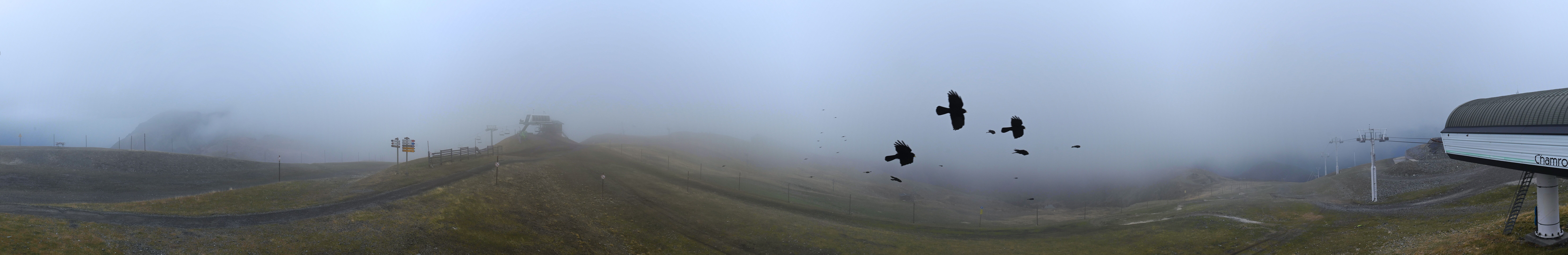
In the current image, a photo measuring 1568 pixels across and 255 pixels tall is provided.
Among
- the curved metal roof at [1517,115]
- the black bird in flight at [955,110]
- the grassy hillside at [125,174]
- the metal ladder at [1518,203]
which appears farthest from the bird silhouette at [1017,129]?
the grassy hillside at [125,174]

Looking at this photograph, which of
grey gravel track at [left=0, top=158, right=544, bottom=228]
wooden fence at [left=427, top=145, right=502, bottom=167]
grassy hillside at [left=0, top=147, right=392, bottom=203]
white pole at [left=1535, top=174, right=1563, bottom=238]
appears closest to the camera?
grey gravel track at [left=0, top=158, right=544, bottom=228]

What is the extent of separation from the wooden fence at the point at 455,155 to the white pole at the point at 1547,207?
289 ft

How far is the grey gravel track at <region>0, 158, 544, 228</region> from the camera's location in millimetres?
31672

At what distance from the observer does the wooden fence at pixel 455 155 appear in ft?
212

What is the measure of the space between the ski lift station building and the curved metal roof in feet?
0.11

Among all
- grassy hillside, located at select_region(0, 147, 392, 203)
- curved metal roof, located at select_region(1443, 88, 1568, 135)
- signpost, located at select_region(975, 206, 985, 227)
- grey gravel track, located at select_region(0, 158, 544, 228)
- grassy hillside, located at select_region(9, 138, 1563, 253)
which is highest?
curved metal roof, located at select_region(1443, 88, 1568, 135)

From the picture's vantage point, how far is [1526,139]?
98.9 ft

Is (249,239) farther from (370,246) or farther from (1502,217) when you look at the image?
(1502,217)

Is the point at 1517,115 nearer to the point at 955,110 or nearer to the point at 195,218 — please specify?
the point at 955,110

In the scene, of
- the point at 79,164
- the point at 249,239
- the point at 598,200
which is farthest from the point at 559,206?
the point at 79,164

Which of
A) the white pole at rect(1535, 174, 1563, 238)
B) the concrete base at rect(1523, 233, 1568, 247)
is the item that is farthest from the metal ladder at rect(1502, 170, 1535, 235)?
the concrete base at rect(1523, 233, 1568, 247)

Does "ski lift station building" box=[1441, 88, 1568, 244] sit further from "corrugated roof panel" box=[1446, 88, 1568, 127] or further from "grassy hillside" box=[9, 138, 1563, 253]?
"grassy hillside" box=[9, 138, 1563, 253]

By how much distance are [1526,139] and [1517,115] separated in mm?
1784

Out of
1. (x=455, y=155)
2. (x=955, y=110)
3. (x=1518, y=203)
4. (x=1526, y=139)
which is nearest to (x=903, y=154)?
(x=955, y=110)
